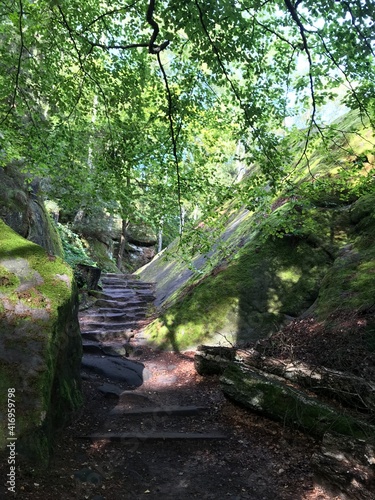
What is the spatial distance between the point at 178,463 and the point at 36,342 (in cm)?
239

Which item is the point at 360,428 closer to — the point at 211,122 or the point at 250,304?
the point at 250,304

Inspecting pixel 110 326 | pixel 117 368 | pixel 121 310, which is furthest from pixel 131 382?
pixel 121 310

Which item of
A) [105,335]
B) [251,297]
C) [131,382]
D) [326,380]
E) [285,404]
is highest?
[251,297]

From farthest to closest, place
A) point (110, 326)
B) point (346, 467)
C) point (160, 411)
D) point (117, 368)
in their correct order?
point (110, 326) → point (117, 368) → point (160, 411) → point (346, 467)

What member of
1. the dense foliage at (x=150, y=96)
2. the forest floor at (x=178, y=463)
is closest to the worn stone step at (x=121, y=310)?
the dense foliage at (x=150, y=96)

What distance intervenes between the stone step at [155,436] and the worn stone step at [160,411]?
2.10 feet

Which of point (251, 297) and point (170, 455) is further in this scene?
point (251, 297)

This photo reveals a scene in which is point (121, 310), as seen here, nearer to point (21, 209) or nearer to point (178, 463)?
point (21, 209)

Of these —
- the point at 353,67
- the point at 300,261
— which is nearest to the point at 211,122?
the point at 353,67

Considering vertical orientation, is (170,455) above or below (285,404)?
below

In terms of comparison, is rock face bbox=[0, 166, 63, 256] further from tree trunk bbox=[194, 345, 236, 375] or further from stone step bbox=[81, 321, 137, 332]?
tree trunk bbox=[194, 345, 236, 375]

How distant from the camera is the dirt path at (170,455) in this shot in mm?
3473

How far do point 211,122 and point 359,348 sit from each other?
577cm

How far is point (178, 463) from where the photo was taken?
4160 mm
